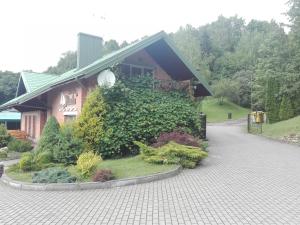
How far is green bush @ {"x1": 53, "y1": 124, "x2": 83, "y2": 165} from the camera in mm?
14781

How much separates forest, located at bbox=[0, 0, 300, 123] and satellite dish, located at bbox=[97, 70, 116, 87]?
18.1m

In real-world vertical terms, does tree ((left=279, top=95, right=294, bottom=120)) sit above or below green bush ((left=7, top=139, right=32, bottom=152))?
above

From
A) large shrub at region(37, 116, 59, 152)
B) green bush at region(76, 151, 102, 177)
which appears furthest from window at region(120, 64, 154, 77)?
green bush at region(76, 151, 102, 177)

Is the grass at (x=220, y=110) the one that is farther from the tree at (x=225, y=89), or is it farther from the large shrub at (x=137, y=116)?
the large shrub at (x=137, y=116)

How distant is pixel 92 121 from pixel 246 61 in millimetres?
60336

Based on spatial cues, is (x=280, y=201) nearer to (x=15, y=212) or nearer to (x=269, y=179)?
(x=269, y=179)

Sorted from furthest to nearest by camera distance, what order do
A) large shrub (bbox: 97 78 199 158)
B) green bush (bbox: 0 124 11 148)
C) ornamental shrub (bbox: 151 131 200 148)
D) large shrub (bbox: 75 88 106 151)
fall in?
green bush (bbox: 0 124 11 148), large shrub (bbox: 97 78 199 158), large shrub (bbox: 75 88 106 151), ornamental shrub (bbox: 151 131 200 148)

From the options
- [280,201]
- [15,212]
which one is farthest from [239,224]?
[15,212]

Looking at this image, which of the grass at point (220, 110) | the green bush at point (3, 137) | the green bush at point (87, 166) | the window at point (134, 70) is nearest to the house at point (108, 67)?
the window at point (134, 70)

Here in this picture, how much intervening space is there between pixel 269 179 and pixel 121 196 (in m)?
4.64

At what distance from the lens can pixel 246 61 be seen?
71500mm

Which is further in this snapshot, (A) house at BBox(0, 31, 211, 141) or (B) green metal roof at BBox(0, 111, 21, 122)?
(B) green metal roof at BBox(0, 111, 21, 122)

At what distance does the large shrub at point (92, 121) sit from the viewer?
50.9 feet

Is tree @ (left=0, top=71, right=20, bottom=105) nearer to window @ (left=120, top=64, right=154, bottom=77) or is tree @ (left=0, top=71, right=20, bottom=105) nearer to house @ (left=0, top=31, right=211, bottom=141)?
house @ (left=0, top=31, right=211, bottom=141)
